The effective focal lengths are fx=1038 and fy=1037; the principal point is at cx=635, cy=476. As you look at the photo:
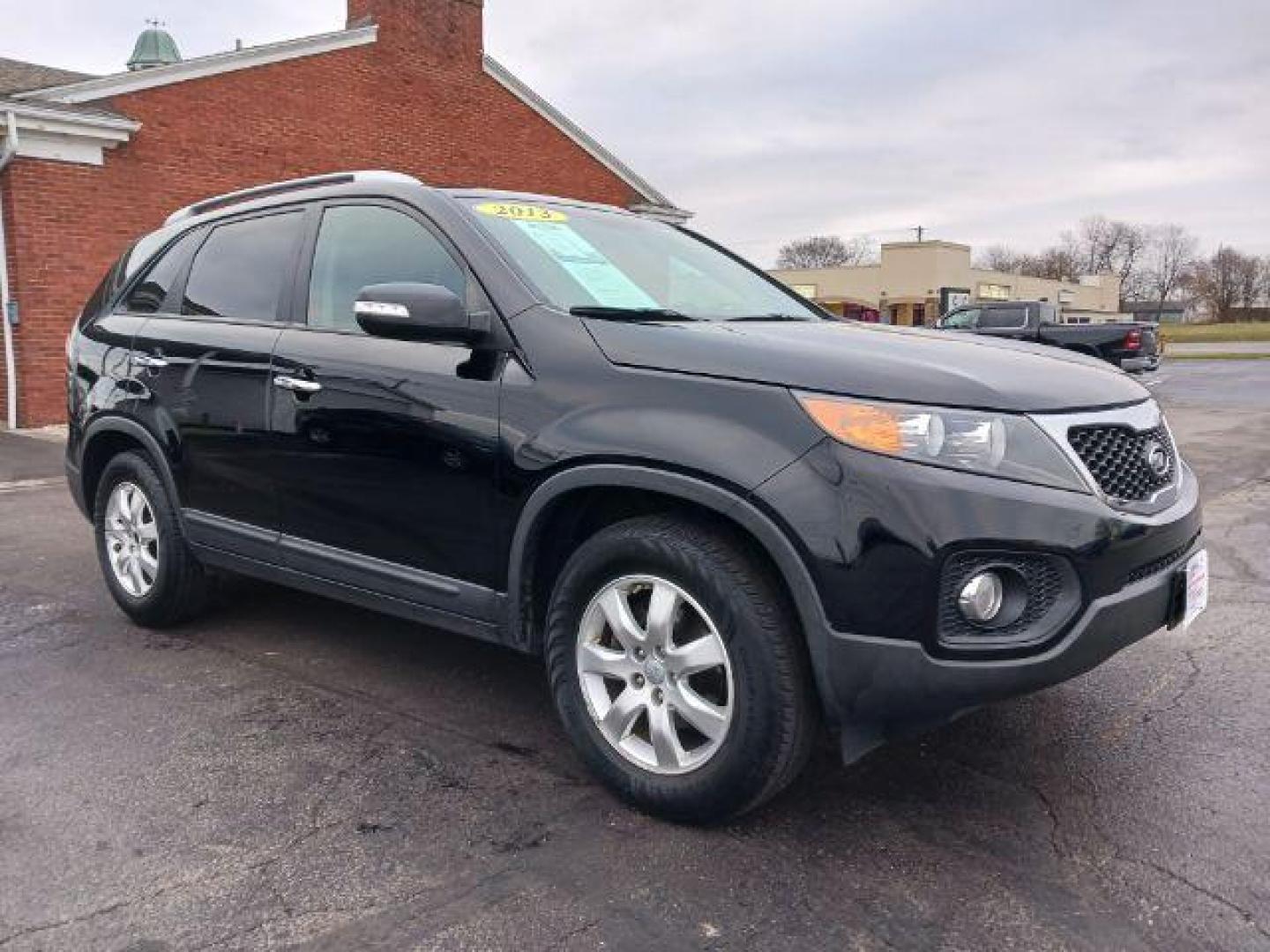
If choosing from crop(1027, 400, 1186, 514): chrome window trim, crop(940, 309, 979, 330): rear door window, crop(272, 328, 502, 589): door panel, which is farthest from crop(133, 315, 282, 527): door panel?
crop(940, 309, 979, 330): rear door window

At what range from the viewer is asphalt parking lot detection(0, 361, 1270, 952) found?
2.33 metres

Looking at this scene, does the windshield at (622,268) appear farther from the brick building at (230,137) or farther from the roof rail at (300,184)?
the brick building at (230,137)

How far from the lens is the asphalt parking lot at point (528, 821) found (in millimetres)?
2332

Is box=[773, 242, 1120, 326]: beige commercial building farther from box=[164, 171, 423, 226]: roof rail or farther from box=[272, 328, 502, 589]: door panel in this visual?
box=[272, 328, 502, 589]: door panel

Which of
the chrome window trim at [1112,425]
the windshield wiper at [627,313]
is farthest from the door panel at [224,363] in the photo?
the chrome window trim at [1112,425]

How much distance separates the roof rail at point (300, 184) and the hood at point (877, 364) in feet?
3.83

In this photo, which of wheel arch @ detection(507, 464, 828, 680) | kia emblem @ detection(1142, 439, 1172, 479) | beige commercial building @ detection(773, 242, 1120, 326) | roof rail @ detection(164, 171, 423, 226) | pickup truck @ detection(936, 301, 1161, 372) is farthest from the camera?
beige commercial building @ detection(773, 242, 1120, 326)

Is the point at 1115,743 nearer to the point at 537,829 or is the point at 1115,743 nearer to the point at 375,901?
the point at 537,829

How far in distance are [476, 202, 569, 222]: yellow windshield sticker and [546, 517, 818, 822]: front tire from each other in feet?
4.14

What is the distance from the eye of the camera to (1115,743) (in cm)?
→ 327

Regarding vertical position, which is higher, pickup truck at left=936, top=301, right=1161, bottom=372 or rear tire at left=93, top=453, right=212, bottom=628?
pickup truck at left=936, top=301, right=1161, bottom=372

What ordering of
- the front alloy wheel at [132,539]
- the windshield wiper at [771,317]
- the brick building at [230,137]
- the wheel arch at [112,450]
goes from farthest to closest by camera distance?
the brick building at [230,137]
the front alloy wheel at [132,539]
the wheel arch at [112,450]
the windshield wiper at [771,317]

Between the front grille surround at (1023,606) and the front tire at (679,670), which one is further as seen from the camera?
the front tire at (679,670)

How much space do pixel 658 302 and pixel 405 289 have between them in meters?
0.82
